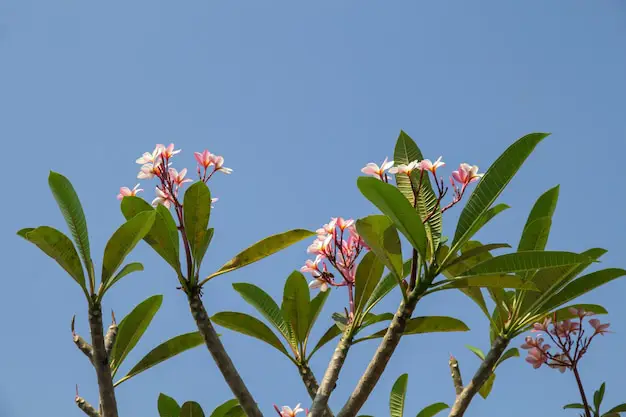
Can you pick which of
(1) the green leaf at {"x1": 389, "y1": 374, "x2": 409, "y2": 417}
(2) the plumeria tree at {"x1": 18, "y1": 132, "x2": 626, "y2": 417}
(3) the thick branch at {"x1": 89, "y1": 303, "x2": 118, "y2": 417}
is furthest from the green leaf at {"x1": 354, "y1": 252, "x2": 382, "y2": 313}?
(3) the thick branch at {"x1": 89, "y1": 303, "x2": 118, "y2": 417}

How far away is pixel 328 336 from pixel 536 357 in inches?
30.7

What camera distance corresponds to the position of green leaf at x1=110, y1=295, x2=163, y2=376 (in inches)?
109

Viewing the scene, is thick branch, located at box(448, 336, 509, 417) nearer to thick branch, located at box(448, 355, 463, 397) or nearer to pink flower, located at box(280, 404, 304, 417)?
thick branch, located at box(448, 355, 463, 397)

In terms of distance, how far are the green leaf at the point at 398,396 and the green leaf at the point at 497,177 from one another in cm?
108

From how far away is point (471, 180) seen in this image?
2369 millimetres

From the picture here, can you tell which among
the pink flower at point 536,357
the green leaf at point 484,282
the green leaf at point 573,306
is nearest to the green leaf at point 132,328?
the green leaf at point 484,282

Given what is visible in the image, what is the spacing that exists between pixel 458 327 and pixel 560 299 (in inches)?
15.7

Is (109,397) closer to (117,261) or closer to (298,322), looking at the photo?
(117,261)

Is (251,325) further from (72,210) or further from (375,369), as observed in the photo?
(72,210)

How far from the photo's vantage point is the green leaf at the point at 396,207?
2068 millimetres

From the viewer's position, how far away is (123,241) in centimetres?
232

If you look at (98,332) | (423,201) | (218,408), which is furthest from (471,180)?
(218,408)

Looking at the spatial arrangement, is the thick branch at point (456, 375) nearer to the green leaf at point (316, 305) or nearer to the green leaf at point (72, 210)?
the green leaf at point (316, 305)

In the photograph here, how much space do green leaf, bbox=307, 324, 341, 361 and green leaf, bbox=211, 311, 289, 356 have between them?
12cm
